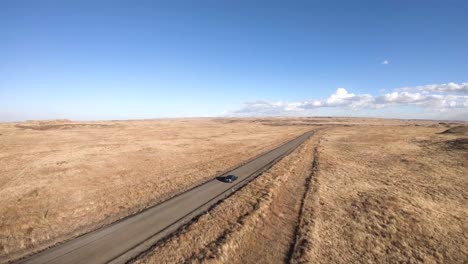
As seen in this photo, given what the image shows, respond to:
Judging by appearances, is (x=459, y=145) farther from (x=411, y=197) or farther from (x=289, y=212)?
(x=289, y=212)

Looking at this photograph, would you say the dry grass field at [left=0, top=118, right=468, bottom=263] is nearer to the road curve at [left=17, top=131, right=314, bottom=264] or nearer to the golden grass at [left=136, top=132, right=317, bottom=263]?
the golden grass at [left=136, top=132, right=317, bottom=263]

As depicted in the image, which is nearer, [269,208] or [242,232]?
[242,232]

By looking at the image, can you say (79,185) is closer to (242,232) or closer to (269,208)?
(242,232)

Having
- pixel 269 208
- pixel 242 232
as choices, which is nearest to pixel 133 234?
pixel 242 232

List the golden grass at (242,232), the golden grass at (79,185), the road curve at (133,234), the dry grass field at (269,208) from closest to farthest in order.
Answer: the road curve at (133,234)
the golden grass at (242,232)
the dry grass field at (269,208)
the golden grass at (79,185)

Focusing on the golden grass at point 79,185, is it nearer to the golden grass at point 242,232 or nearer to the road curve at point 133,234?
the road curve at point 133,234

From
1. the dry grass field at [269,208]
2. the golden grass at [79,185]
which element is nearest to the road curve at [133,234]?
the dry grass field at [269,208]

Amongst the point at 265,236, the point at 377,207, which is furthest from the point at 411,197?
the point at 265,236

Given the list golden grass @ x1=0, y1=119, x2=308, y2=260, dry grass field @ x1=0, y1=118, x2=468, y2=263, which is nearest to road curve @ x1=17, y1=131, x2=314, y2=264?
dry grass field @ x1=0, y1=118, x2=468, y2=263
